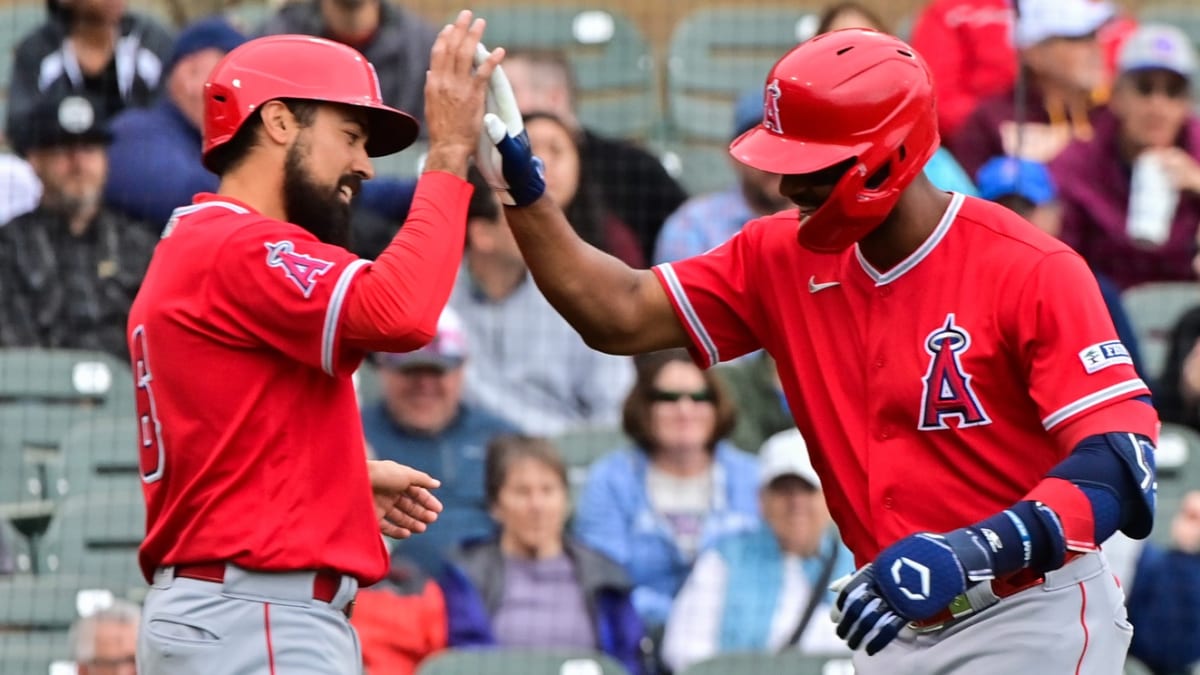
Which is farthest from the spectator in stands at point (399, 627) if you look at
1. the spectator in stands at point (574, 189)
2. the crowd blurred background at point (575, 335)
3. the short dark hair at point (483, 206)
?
the spectator in stands at point (574, 189)

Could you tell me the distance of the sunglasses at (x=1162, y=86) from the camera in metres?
7.34

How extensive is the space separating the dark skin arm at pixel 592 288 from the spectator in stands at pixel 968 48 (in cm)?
430

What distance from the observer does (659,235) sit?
7.13 metres

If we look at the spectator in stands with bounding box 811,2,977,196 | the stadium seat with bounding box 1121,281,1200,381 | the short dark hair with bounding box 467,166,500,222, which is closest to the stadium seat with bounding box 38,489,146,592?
the short dark hair with bounding box 467,166,500,222

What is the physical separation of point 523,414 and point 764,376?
848 mm

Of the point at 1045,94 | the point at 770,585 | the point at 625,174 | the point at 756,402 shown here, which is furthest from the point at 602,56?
the point at 770,585

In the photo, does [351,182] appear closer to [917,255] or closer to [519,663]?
[917,255]

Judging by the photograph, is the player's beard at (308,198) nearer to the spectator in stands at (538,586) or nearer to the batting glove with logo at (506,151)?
the batting glove with logo at (506,151)

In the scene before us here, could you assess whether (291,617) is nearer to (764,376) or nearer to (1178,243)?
(764,376)

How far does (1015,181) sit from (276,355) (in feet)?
12.7

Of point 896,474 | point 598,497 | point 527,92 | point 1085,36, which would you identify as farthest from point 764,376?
point 896,474

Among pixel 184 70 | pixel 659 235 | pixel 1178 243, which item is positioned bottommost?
pixel 1178 243

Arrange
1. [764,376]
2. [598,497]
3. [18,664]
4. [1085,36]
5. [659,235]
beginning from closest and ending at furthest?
1. [18,664]
2. [598,497]
3. [764,376]
4. [659,235]
5. [1085,36]

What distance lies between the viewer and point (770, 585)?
233 inches
